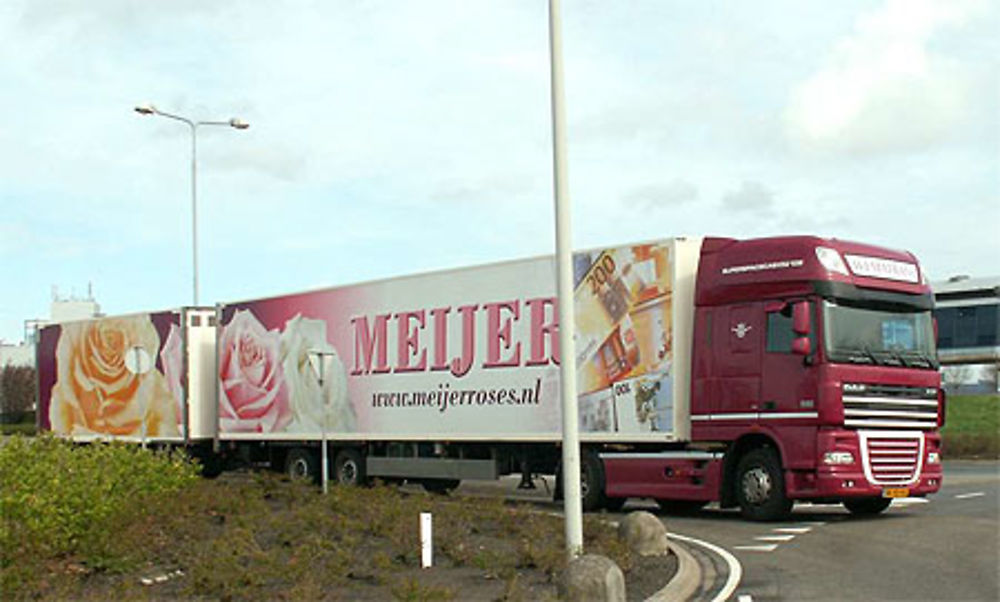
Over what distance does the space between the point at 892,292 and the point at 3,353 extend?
13721 cm

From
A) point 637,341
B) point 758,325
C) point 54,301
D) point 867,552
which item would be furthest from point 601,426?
point 54,301

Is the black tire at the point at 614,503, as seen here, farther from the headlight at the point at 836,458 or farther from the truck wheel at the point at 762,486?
the headlight at the point at 836,458

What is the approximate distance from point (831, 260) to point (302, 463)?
11736 mm

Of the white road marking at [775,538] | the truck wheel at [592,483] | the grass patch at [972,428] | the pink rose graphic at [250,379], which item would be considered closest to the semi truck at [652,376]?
the truck wheel at [592,483]

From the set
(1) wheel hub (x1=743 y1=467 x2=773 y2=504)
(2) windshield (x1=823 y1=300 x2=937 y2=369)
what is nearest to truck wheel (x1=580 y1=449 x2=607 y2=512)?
(1) wheel hub (x1=743 y1=467 x2=773 y2=504)

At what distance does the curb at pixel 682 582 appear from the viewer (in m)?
10.6

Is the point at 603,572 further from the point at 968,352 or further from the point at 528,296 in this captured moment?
the point at 968,352

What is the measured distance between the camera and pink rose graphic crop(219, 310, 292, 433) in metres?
24.3

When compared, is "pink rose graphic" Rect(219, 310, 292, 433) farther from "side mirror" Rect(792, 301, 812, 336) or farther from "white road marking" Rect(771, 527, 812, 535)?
"side mirror" Rect(792, 301, 812, 336)

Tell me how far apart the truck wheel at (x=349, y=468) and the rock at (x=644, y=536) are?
9.81 m

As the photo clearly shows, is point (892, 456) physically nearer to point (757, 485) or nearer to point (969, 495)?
point (757, 485)

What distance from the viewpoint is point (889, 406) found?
1638 cm

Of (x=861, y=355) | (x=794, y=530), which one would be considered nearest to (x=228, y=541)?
(x=794, y=530)

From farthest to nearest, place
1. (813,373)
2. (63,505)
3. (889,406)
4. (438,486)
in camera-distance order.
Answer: (438,486)
(889,406)
(813,373)
(63,505)
